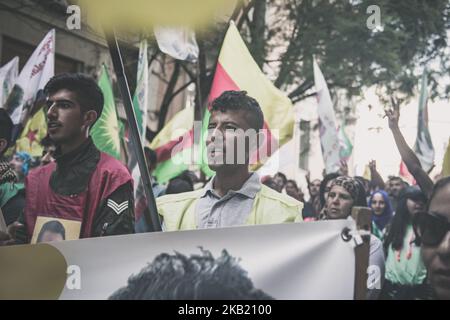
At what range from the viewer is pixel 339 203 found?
8.39 feet

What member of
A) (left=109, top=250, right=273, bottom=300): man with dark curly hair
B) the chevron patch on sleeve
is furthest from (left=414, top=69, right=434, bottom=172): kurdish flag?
the chevron patch on sleeve

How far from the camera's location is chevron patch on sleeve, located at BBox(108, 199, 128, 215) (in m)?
2.68

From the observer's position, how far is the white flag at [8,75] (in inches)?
118

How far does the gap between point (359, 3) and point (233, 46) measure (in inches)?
22.0

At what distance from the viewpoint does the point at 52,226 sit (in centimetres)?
270

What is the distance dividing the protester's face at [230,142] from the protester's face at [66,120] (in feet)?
1.98

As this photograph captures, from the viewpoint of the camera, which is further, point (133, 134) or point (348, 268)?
point (133, 134)

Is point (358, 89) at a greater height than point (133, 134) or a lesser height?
greater

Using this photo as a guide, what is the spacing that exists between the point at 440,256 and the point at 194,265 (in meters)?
0.96

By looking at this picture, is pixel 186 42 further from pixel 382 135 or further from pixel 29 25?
pixel 382 135

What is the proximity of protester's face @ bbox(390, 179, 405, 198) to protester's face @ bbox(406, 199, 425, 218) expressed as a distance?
0.06 m

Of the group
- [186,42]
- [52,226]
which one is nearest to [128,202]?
[52,226]

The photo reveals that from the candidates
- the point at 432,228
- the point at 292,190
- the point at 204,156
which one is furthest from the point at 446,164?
the point at 204,156
